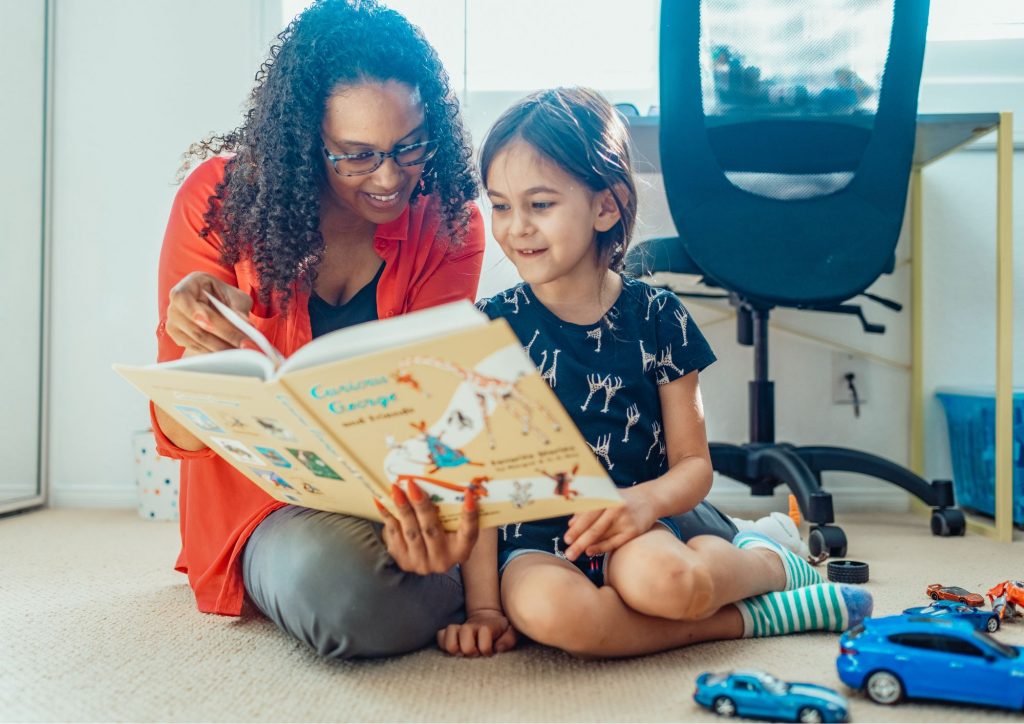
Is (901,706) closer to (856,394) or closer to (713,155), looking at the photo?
(713,155)

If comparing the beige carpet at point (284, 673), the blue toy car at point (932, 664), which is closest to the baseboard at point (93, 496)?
the beige carpet at point (284, 673)

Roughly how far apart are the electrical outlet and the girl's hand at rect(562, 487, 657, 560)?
1.16 meters

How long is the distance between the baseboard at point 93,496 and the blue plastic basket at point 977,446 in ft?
5.40

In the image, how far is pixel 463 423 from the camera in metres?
0.67

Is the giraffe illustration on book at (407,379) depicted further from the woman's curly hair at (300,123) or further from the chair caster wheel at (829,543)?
the chair caster wheel at (829,543)

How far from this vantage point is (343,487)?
779 mm

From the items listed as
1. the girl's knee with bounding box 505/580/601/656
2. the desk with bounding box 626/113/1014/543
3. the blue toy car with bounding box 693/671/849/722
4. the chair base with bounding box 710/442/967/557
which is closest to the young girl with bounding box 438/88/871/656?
the girl's knee with bounding box 505/580/601/656

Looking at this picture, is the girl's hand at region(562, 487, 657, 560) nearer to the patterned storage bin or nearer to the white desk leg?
the white desk leg

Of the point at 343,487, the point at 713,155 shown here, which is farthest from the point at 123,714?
the point at 713,155

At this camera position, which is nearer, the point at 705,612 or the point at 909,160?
the point at 705,612

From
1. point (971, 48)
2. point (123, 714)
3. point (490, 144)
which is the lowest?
point (123, 714)

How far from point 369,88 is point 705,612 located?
0.62 metres

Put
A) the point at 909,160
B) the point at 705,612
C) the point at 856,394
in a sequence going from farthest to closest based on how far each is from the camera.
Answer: the point at 856,394
the point at 909,160
the point at 705,612

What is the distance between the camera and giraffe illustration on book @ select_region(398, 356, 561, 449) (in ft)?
2.06
